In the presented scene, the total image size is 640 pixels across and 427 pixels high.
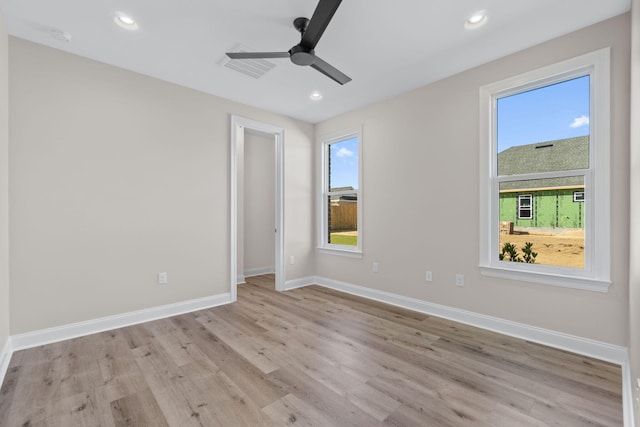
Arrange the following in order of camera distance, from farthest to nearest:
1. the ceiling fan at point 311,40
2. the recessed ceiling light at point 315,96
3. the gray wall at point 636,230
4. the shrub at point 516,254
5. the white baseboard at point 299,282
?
the white baseboard at point 299,282 → the recessed ceiling light at point 315,96 → the shrub at point 516,254 → the ceiling fan at point 311,40 → the gray wall at point 636,230

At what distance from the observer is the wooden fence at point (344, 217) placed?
172 inches

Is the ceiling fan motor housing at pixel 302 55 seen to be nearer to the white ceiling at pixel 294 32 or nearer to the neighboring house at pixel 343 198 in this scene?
the white ceiling at pixel 294 32

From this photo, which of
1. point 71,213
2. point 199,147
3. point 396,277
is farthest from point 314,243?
point 71,213

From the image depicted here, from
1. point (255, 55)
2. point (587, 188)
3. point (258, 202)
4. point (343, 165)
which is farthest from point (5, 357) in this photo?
point (587, 188)

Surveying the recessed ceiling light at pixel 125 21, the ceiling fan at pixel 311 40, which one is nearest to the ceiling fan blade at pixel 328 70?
the ceiling fan at pixel 311 40

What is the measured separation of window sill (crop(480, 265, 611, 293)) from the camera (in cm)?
230

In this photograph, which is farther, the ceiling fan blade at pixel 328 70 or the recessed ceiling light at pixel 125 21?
the ceiling fan blade at pixel 328 70

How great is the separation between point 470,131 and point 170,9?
116 inches

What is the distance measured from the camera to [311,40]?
2125 millimetres

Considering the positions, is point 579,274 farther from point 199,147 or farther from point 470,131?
point 199,147

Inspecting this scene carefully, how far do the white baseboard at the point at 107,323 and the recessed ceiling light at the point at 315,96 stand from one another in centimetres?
284

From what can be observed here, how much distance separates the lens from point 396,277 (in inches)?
145

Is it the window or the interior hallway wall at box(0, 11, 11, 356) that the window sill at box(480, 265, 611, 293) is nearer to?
the window

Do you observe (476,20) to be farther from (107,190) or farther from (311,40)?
(107,190)
